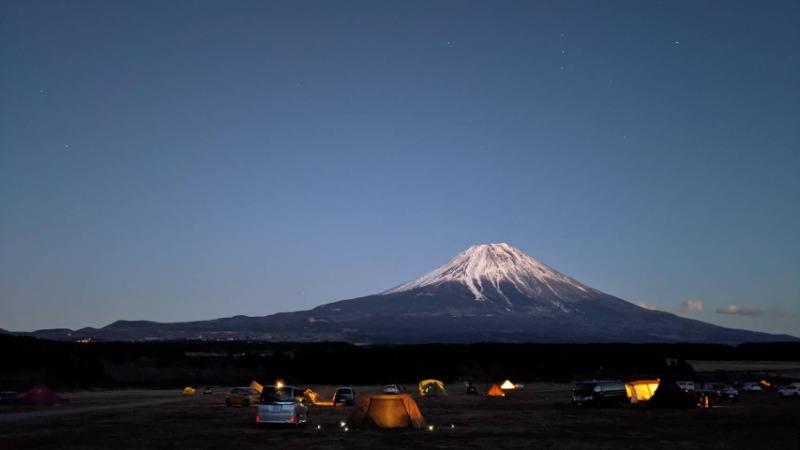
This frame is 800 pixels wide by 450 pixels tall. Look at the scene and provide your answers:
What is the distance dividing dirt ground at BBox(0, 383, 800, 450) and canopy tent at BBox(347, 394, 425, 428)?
476mm

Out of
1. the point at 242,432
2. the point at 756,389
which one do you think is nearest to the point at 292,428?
the point at 242,432

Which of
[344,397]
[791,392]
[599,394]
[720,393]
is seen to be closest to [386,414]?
[599,394]

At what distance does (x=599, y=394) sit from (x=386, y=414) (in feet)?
58.1

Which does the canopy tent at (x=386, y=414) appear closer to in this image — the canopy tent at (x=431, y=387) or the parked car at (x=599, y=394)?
the parked car at (x=599, y=394)

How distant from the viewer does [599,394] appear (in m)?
43.2

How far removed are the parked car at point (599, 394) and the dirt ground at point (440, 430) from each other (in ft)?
7.80

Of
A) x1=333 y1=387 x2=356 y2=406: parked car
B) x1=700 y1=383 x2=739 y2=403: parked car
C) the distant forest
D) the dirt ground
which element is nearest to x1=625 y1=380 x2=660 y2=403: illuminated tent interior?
x1=700 y1=383 x2=739 y2=403: parked car

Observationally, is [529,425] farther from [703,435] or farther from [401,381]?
[401,381]

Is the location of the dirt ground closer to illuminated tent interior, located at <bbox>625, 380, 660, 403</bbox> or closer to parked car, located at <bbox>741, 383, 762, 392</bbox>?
illuminated tent interior, located at <bbox>625, 380, 660, 403</bbox>

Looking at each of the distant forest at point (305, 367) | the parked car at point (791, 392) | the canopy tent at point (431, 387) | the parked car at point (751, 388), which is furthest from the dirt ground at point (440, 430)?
the distant forest at point (305, 367)

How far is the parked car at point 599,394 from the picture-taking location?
43156 mm

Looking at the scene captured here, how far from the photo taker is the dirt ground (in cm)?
2380

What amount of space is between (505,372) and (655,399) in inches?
2594

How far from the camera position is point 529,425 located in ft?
103
